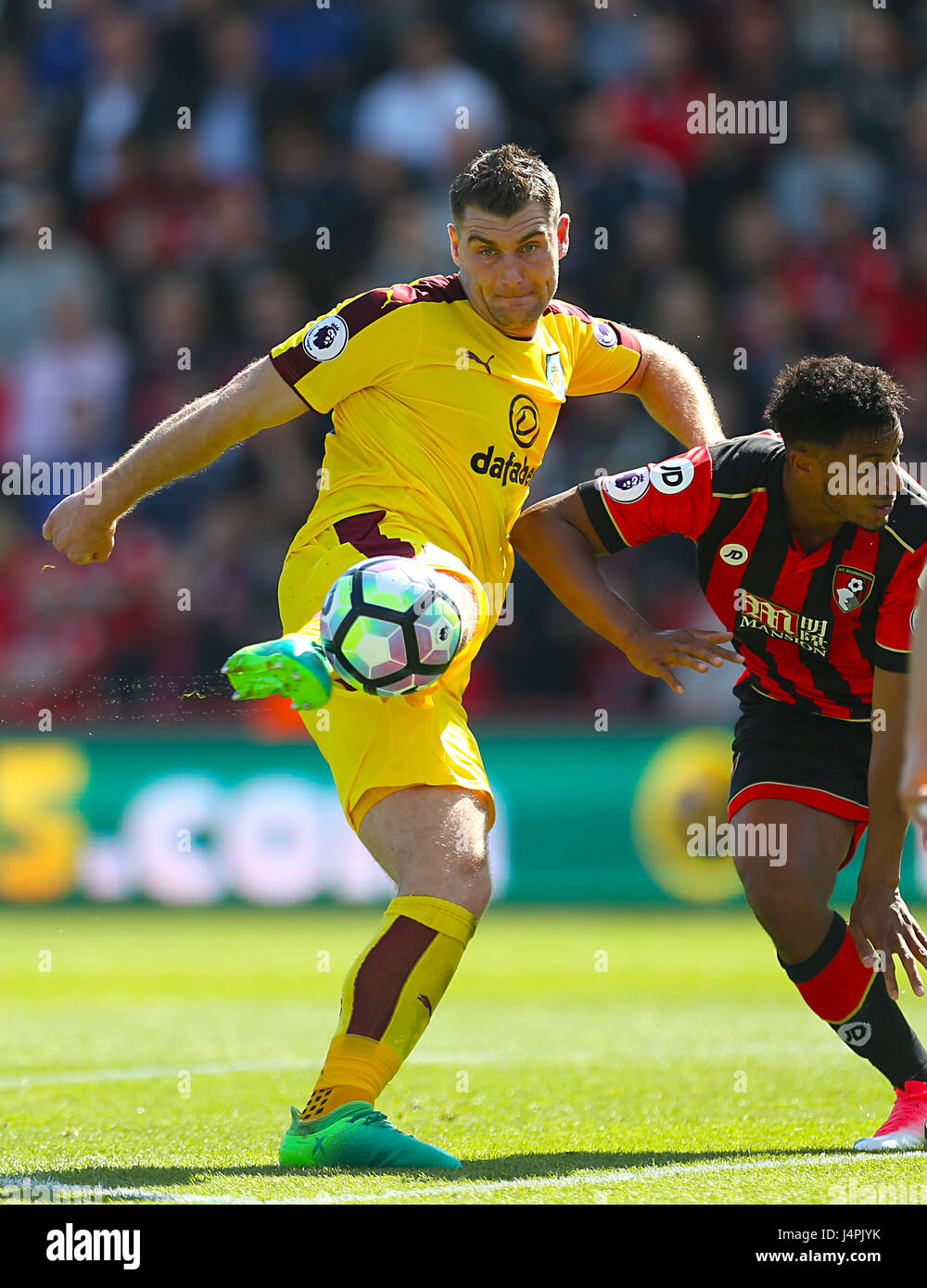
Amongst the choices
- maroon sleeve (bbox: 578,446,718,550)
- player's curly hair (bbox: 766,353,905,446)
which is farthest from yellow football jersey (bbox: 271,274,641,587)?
player's curly hair (bbox: 766,353,905,446)

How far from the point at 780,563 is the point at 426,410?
1.12 meters

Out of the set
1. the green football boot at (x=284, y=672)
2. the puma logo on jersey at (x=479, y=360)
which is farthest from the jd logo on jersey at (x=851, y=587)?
the green football boot at (x=284, y=672)

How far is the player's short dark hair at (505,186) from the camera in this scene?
188 inches

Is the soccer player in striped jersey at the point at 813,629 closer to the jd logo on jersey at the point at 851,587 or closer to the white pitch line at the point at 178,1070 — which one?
the jd logo on jersey at the point at 851,587

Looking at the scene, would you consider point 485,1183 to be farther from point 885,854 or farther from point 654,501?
point 654,501

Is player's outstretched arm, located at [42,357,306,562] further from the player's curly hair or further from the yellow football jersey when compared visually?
the player's curly hair

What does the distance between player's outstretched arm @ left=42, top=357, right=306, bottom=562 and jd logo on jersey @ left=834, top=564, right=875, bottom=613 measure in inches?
62.9

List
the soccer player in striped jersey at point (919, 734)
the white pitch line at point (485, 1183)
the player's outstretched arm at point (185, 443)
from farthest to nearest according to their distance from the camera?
the player's outstretched arm at point (185, 443) → the white pitch line at point (485, 1183) → the soccer player in striped jersey at point (919, 734)

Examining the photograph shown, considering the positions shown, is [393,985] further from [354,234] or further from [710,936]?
[354,234]

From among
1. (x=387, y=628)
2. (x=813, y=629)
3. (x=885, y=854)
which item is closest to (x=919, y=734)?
Result: (x=387, y=628)

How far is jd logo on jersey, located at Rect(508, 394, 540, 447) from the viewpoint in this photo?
16.4ft

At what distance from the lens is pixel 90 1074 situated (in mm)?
6066

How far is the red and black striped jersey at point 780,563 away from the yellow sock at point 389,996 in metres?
1.35

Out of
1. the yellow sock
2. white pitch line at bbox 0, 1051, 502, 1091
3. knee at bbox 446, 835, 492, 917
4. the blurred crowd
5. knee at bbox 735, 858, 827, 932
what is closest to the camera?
the yellow sock
